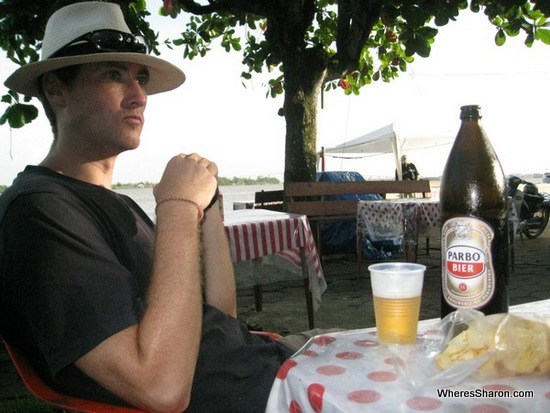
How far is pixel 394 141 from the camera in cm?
1282

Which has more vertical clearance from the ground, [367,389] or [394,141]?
[394,141]

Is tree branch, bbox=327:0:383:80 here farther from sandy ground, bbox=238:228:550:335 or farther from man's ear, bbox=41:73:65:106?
man's ear, bbox=41:73:65:106

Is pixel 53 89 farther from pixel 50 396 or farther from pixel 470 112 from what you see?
pixel 470 112

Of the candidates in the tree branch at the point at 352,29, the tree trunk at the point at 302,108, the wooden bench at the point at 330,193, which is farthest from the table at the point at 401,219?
the tree branch at the point at 352,29

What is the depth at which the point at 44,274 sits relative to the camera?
3.14ft

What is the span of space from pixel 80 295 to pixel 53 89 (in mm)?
901

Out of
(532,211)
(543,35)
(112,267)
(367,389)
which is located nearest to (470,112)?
(367,389)

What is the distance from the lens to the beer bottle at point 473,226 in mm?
931

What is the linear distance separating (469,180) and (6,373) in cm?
340

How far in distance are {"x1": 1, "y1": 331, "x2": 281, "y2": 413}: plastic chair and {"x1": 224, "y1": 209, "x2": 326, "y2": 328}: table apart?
8.22 ft

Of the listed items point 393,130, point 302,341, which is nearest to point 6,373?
point 302,341

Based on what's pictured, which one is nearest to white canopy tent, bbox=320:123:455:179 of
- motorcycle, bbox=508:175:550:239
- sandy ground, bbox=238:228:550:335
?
motorcycle, bbox=508:175:550:239

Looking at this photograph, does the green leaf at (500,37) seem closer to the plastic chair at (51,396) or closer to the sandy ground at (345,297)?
the sandy ground at (345,297)

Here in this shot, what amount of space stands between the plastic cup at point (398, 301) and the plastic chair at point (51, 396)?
530 millimetres
